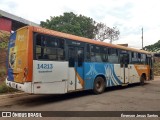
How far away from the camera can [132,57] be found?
51.9 ft

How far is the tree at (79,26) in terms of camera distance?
115ft

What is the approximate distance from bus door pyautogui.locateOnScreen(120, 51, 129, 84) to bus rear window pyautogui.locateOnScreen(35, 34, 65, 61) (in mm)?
5799

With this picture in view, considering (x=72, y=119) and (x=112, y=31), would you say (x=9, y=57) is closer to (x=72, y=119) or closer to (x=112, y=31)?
(x=72, y=119)

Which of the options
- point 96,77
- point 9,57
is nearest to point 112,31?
point 96,77

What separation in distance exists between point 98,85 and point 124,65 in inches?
131

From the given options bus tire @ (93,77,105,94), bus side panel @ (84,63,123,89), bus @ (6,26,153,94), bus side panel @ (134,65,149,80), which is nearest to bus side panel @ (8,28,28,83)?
bus @ (6,26,153,94)

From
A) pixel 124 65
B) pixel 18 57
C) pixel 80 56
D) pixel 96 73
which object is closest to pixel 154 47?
pixel 124 65

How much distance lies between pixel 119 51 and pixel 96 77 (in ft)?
10.4

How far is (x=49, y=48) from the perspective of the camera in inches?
362

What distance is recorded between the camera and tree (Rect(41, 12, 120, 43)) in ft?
115

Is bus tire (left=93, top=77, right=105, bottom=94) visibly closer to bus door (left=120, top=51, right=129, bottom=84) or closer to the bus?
the bus

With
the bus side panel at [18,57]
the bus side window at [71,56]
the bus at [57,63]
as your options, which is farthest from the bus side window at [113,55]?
the bus side panel at [18,57]

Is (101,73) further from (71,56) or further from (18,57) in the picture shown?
(18,57)

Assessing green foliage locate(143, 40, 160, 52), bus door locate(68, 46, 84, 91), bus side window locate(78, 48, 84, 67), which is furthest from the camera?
green foliage locate(143, 40, 160, 52)
